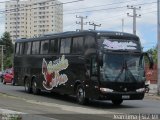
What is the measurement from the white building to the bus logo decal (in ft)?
50.3

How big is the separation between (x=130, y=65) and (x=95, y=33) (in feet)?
6.82

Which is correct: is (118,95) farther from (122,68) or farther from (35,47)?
(35,47)

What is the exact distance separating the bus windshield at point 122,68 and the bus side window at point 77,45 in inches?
79.9

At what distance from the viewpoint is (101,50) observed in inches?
832

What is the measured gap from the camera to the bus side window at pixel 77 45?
2286 cm

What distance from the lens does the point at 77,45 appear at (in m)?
23.3

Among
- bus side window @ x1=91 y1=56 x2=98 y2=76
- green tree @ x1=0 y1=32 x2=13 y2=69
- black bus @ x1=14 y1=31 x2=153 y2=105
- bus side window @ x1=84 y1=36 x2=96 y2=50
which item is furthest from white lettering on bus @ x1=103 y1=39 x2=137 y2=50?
green tree @ x1=0 y1=32 x2=13 y2=69

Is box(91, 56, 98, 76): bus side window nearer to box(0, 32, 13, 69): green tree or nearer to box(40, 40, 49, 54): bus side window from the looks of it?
box(40, 40, 49, 54): bus side window

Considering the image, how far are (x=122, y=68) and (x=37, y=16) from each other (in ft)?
158

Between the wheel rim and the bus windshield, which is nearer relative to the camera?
the bus windshield

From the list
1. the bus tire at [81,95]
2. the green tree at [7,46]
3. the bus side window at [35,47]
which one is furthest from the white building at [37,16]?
the green tree at [7,46]

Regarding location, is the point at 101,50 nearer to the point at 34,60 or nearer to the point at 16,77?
the point at 34,60

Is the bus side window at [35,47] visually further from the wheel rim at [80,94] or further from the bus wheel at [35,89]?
the wheel rim at [80,94]

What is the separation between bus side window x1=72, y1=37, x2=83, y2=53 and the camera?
22856mm
